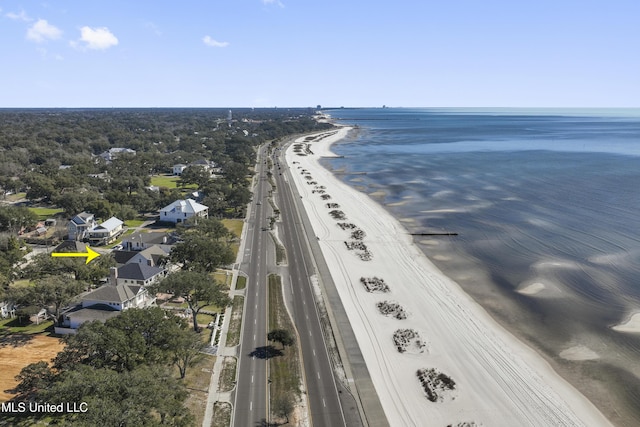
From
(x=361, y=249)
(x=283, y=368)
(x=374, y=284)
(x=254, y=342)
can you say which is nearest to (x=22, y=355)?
(x=254, y=342)

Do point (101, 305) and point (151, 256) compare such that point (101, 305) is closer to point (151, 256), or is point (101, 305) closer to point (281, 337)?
point (151, 256)

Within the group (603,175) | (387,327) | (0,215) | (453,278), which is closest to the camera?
(387,327)

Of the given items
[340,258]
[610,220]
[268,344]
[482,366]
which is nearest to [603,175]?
[610,220]

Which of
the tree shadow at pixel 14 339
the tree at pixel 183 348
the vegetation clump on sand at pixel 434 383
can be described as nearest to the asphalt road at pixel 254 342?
the tree at pixel 183 348

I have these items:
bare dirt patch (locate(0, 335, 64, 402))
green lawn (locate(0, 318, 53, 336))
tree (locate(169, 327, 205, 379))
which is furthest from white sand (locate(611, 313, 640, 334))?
green lawn (locate(0, 318, 53, 336))

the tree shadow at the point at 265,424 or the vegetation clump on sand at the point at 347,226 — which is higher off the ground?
the vegetation clump on sand at the point at 347,226

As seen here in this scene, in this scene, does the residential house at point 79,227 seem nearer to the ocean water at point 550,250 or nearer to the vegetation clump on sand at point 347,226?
the vegetation clump on sand at point 347,226

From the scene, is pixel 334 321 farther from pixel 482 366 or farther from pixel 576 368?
pixel 576 368

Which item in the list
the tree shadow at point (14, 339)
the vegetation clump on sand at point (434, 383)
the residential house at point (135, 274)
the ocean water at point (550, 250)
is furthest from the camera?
the residential house at point (135, 274)
